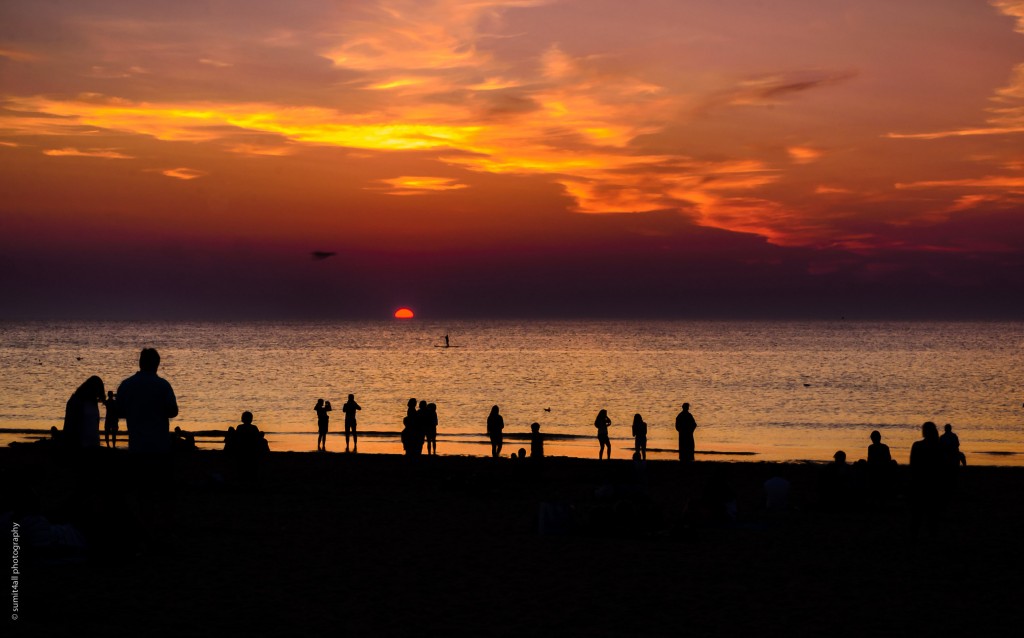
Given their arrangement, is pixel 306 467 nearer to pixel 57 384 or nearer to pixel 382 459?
pixel 382 459

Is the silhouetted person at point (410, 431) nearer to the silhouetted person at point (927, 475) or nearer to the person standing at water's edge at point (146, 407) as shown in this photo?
the silhouetted person at point (927, 475)

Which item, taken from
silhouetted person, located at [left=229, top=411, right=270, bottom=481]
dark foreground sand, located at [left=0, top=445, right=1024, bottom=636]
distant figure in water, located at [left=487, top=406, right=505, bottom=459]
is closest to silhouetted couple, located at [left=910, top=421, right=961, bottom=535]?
dark foreground sand, located at [left=0, top=445, right=1024, bottom=636]

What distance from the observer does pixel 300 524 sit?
600 inches

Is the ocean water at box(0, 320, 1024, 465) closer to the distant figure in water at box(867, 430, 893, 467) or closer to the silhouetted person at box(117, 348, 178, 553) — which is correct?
the distant figure in water at box(867, 430, 893, 467)

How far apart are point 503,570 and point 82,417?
17.2 ft

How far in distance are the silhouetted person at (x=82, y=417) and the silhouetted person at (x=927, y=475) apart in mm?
10621

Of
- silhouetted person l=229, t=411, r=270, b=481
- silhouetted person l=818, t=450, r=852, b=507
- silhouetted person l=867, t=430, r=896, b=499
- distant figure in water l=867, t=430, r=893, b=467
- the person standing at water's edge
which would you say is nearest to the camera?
the person standing at water's edge

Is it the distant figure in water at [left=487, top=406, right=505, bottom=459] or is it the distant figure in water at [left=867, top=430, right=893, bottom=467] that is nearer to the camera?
the distant figure in water at [left=867, top=430, right=893, bottom=467]

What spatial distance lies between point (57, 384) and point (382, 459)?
223 feet

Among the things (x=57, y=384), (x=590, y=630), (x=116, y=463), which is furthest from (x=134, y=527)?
(x=57, y=384)

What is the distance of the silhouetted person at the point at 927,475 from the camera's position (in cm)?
1360

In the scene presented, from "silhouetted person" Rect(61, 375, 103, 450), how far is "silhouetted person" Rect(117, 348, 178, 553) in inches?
14.5

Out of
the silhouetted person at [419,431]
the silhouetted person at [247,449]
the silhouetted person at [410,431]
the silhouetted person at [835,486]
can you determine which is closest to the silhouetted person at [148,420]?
Answer: the silhouetted person at [247,449]

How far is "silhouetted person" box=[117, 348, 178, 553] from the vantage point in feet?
35.7
